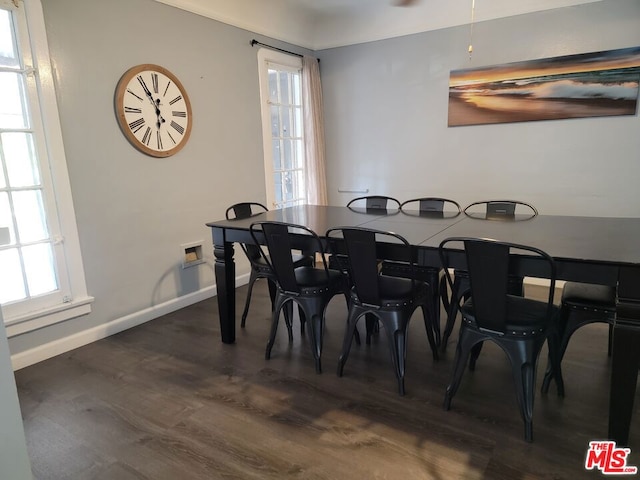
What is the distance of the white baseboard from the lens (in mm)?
2594

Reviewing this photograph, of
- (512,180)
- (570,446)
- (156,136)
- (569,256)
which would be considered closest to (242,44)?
(156,136)

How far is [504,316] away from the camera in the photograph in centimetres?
180

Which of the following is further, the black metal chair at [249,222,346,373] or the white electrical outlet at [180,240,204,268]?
the white electrical outlet at [180,240,204,268]

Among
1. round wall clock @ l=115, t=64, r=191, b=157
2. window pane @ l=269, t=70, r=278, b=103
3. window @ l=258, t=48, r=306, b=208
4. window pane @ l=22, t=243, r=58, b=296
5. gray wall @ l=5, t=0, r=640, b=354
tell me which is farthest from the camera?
window pane @ l=269, t=70, r=278, b=103

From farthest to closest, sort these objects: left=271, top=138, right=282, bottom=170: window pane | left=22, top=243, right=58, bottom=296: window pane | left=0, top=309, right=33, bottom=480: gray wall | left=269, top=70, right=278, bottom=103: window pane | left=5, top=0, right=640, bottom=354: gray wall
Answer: left=271, top=138, right=282, bottom=170: window pane < left=269, top=70, right=278, bottom=103: window pane < left=5, top=0, right=640, bottom=354: gray wall < left=22, top=243, right=58, bottom=296: window pane < left=0, top=309, right=33, bottom=480: gray wall

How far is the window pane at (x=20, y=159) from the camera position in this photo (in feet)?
8.07

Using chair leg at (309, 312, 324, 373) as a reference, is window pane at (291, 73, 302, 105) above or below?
above

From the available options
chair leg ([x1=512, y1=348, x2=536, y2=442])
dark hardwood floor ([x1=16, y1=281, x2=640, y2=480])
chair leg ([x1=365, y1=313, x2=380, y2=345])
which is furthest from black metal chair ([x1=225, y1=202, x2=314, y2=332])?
chair leg ([x1=512, y1=348, x2=536, y2=442])

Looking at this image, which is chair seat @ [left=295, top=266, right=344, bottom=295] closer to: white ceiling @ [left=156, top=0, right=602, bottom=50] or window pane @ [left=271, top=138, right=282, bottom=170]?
window pane @ [left=271, top=138, right=282, bottom=170]

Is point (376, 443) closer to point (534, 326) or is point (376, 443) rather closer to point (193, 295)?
point (534, 326)

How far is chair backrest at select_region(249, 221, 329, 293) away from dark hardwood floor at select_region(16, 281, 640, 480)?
55cm

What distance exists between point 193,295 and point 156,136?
1.42 m

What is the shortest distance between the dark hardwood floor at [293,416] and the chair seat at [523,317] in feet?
1.55

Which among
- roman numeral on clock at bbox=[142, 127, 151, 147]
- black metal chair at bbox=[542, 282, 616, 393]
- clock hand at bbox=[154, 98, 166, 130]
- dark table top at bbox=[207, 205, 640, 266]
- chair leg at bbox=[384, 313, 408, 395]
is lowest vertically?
chair leg at bbox=[384, 313, 408, 395]
